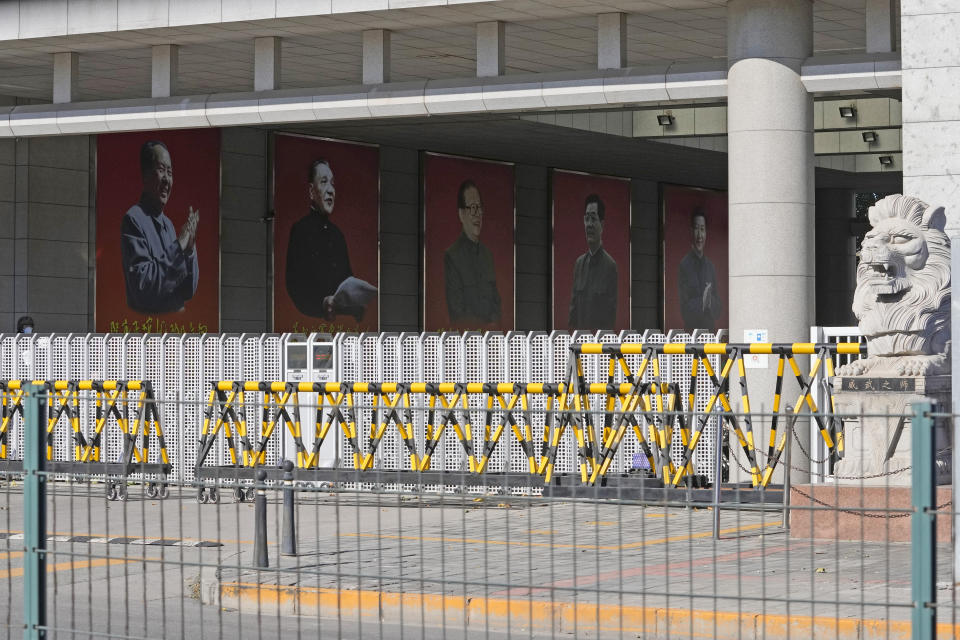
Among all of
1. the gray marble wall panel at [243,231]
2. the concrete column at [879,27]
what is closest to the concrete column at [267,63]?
the concrete column at [879,27]

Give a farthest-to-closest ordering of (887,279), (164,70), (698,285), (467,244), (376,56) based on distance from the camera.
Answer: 1. (698,285)
2. (467,244)
3. (164,70)
4. (376,56)
5. (887,279)

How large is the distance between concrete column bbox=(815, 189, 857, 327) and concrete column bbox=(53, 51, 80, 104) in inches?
1287

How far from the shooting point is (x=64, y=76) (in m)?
25.0

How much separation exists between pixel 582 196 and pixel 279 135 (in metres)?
11.8

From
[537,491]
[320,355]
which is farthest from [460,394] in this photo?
[320,355]

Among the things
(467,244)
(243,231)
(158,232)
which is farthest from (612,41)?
(467,244)

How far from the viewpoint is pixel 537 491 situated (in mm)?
18078

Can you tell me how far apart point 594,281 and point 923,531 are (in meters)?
41.1

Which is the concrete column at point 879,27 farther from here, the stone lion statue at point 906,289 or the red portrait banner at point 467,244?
the red portrait banner at point 467,244

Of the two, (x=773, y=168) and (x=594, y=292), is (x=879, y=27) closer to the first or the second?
(x=773, y=168)

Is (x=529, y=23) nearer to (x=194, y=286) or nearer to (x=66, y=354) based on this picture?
(x=66, y=354)

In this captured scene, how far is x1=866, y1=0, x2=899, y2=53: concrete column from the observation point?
19.7 m

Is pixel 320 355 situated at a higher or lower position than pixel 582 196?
lower

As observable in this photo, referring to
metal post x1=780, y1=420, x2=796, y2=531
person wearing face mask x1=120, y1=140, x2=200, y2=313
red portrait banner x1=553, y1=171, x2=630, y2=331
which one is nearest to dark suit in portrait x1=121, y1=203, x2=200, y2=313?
person wearing face mask x1=120, y1=140, x2=200, y2=313
